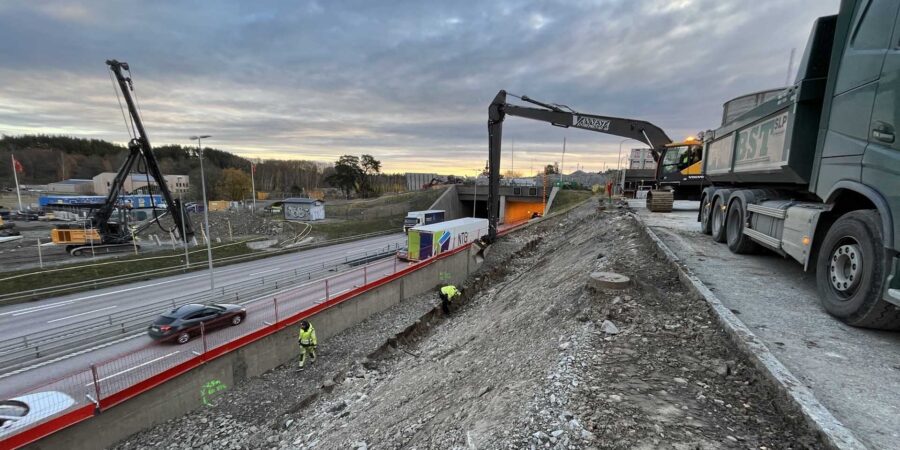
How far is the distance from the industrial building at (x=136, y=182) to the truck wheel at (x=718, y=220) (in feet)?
289

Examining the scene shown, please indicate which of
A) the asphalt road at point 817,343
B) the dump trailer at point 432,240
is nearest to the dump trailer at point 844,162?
the asphalt road at point 817,343

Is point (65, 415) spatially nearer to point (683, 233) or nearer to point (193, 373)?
point (193, 373)

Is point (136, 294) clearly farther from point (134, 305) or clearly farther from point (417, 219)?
point (417, 219)

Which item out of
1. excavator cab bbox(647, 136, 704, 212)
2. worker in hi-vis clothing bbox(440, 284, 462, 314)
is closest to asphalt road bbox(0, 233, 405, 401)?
worker in hi-vis clothing bbox(440, 284, 462, 314)

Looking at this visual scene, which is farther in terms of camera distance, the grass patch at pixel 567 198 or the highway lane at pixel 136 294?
the grass patch at pixel 567 198

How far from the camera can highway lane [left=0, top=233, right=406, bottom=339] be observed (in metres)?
16.2

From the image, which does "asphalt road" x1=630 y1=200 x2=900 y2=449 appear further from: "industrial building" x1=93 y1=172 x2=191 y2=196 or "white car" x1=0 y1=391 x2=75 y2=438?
"industrial building" x1=93 y1=172 x2=191 y2=196

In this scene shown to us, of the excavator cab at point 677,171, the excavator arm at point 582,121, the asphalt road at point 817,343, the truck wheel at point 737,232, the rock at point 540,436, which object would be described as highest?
the excavator arm at point 582,121

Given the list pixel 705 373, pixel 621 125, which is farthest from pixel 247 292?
pixel 621 125

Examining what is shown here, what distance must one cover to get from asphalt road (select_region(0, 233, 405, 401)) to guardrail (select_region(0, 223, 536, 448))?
41 mm

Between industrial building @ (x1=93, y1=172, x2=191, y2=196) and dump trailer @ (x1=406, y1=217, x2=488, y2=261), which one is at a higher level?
industrial building @ (x1=93, y1=172, x2=191, y2=196)

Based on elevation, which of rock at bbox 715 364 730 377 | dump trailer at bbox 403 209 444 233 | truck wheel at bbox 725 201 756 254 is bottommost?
dump trailer at bbox 403 209 444 233

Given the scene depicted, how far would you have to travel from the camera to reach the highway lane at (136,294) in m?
16.2

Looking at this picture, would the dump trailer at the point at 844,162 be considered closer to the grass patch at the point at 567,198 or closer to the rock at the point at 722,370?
the rock at the point at 722,370
